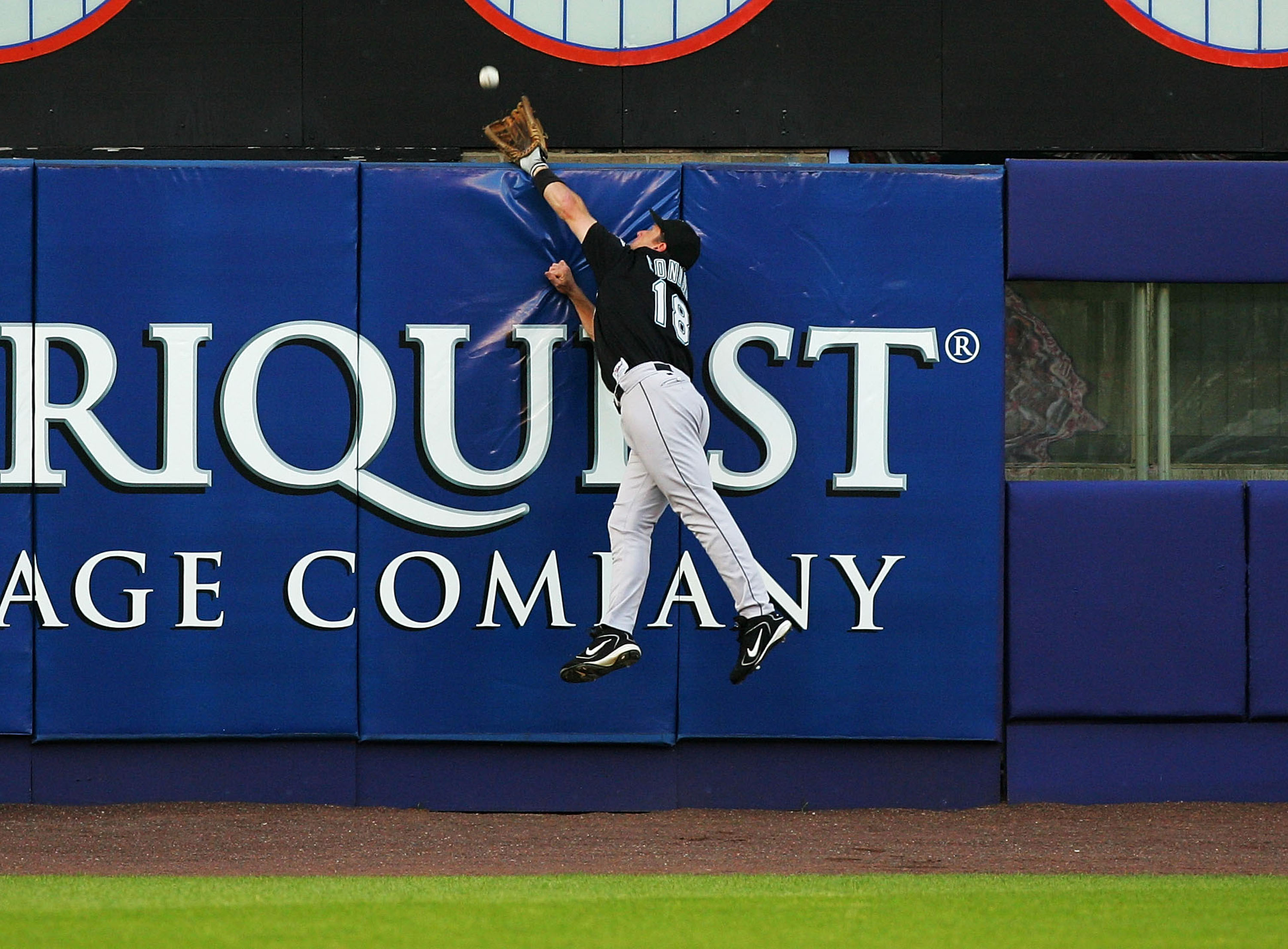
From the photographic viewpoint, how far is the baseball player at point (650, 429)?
598cm

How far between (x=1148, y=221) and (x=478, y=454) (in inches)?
124

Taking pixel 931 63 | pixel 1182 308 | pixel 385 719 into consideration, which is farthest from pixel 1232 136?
pixel 385 719

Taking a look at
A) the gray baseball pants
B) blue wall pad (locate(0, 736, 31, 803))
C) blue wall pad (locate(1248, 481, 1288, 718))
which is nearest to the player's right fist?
the gray baseball pants

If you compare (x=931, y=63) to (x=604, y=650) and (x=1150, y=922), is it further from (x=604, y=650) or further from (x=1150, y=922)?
(x=1150, y=922)

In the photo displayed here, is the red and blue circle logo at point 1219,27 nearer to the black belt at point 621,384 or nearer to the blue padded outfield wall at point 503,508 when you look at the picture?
the blue padded outfield wall at point 503,508

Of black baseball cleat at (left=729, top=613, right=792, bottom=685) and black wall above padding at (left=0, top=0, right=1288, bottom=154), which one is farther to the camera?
black wall above padding at (left=0, top=0, right=1288, bottom=154)

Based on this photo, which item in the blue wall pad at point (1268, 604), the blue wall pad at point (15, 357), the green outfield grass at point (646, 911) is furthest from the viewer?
the blue wall pad at point (1268, 604)

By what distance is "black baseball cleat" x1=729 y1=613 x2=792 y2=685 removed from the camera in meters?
5.91

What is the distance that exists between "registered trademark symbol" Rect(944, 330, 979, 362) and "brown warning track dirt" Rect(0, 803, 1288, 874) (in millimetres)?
1997

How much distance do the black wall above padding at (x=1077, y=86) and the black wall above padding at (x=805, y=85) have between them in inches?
6.8

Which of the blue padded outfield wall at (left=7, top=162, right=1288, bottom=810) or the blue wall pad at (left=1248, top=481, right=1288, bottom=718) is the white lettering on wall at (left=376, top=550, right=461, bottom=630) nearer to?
the blue padded outfield wall at (left=7, top=162, right=1288, bottom=810)

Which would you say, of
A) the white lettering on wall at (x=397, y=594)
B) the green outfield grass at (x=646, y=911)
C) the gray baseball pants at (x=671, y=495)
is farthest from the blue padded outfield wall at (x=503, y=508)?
the green outfield grass at (x=646, y=911)

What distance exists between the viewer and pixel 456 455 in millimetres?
6680

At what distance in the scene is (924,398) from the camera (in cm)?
676
